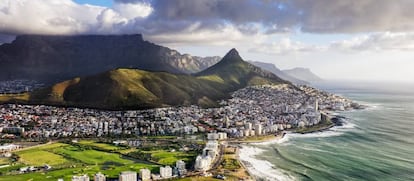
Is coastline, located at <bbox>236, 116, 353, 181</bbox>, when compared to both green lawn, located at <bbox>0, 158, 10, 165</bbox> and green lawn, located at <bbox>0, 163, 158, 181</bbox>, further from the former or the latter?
green lawn, located at <bbox>0, 158, 10, 165</bbox>

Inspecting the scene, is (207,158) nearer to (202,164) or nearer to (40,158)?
(202,164)

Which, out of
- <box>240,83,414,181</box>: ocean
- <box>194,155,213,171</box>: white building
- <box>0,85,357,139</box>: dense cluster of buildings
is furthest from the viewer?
<box>0,85,357,139</box>: dense cluster of buildings

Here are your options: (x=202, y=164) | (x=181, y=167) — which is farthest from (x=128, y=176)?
(x=202, y=164)

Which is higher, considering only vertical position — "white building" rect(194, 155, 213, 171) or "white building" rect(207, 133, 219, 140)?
"white building" rect(207, 133, 219, 140)

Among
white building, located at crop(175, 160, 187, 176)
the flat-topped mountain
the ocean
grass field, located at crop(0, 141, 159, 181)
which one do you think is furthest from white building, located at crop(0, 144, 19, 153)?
the ocean

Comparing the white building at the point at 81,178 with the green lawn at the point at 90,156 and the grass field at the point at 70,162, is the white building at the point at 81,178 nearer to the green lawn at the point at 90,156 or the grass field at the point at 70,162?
the grass field at the point at 70,162

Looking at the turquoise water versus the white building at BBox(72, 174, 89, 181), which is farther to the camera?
the turquoise water

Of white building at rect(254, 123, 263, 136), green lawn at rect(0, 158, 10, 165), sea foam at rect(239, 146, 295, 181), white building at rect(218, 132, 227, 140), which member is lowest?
sea foam at rect(239, 146, 295, 181)
